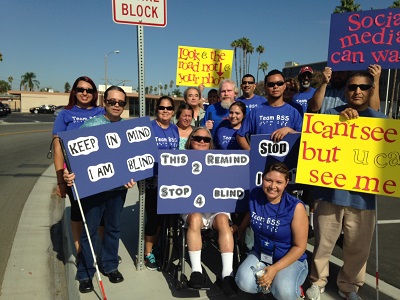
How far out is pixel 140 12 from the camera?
3182 mm

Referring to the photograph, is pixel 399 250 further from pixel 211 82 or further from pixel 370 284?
pixel 211 82

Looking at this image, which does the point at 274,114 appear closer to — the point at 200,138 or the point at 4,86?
the point at 200,138

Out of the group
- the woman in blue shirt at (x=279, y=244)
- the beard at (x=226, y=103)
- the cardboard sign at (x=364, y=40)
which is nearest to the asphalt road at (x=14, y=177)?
the woman in blue shirt at (x=279, y=244)

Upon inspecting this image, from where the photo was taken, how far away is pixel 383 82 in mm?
38906

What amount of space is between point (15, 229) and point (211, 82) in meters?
4.17

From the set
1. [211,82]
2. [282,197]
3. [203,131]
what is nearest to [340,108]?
[282,197]

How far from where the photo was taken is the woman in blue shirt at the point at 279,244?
2688mm

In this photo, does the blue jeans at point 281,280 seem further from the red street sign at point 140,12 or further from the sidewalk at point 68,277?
the red street sign at point 140,12

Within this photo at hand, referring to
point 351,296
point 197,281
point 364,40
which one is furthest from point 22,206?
point 364,40

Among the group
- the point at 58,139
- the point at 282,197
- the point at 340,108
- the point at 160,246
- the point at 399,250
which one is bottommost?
the point at 399,250

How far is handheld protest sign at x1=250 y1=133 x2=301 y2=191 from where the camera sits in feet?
10.6

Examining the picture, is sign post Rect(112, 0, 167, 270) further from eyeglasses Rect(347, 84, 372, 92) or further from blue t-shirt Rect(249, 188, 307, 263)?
eyeglasses Rect(347, 84, 372, 92)

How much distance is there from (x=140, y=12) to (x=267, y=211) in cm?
217

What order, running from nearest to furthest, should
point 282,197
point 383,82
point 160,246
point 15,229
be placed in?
point 282,197 → point 160,246 → point 15,229 → point 383,82
